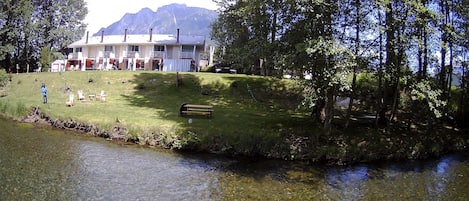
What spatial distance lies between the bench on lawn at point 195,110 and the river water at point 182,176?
635cm

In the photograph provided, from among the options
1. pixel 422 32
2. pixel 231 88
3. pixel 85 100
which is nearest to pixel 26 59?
pixel 85 100

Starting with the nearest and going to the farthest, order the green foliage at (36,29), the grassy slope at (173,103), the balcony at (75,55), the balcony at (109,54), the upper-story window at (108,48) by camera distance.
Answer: the grassy slope at (173,103) → the green foliage at (36,29) → the balcony at (109,54) → the upper-story window at (108,48) → the balcony at (75,55)

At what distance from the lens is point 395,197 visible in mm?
→ 16797

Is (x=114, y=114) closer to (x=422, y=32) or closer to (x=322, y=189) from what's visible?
(x=322, y=189)

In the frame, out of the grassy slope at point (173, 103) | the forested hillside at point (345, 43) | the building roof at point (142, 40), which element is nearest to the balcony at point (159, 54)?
the building roof at point (142, 40)

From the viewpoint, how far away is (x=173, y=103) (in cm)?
3553

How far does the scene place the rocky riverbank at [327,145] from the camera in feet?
74.1

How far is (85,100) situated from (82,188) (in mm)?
22774

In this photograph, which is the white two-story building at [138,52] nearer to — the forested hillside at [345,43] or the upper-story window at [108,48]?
the upper-story window at [108,48]

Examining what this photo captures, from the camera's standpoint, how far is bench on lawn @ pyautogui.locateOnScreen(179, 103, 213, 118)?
28.2 meters

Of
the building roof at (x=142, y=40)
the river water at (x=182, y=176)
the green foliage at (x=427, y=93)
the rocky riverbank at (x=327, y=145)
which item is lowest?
the river water at (x=182, y=176)

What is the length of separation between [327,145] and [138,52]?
55.4m

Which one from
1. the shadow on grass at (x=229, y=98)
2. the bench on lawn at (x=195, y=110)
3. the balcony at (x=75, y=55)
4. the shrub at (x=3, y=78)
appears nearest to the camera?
the shadow on grass at (x=229, y=98)

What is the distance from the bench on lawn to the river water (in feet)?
20.8
